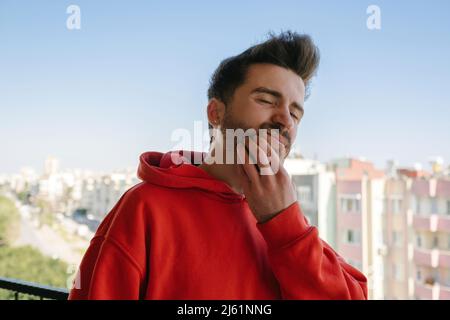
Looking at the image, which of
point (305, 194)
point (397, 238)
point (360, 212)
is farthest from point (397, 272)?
point (305, 194)

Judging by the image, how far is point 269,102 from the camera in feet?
2.02

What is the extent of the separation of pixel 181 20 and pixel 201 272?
616cm

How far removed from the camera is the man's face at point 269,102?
61 cm

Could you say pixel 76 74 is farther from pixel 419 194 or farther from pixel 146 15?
pixel 419 194

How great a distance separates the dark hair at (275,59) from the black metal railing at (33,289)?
65 cm

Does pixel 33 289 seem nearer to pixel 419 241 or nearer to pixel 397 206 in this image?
pixel 397 206

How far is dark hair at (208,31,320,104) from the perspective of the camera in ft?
2.12

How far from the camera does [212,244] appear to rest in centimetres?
57

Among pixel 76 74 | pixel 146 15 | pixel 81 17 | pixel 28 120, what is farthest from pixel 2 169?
pixel 81 17

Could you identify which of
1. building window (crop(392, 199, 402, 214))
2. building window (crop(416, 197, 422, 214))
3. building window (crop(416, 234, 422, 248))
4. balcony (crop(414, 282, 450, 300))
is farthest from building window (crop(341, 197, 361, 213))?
balcony (crop(414, 282, 450, 300))

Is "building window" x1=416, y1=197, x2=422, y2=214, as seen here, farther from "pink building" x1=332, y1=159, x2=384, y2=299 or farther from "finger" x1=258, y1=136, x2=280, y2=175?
"finger" x1=258, y1=136, x2=280, y2=175

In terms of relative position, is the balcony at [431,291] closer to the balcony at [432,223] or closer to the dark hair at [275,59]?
the balcony at [432,223]

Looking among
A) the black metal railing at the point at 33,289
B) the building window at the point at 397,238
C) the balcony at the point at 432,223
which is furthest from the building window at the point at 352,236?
the black metal railing at the point at 33,289

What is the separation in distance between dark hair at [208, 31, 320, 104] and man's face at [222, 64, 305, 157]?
1 cm
